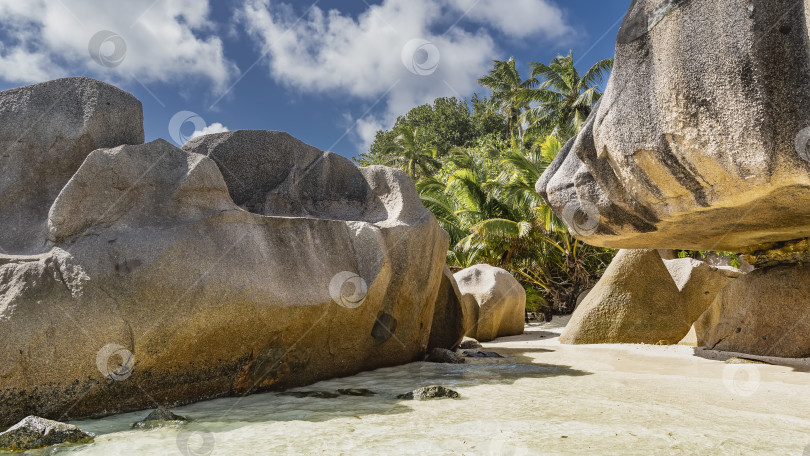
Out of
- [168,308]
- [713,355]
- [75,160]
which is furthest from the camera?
[713,355]

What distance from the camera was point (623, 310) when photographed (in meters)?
7.95

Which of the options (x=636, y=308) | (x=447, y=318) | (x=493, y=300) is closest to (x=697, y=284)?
(x=636, y=308)

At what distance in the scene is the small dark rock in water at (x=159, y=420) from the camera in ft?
9.56

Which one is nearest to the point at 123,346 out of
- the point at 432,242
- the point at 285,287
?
the point at 285,287

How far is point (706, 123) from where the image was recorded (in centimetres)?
377

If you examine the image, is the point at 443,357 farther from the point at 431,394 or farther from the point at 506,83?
the point at 506,83

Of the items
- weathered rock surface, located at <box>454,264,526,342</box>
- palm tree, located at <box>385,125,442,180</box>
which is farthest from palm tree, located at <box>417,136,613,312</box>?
palm tree, located at <box>385,125,442,180</box>

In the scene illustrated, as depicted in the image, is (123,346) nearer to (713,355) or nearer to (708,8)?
(708,8)

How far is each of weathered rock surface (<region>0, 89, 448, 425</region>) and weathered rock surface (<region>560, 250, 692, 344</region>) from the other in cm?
395

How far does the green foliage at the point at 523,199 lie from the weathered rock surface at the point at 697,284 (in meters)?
5.03

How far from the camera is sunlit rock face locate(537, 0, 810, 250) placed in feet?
11.4

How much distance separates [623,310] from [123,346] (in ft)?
21.8

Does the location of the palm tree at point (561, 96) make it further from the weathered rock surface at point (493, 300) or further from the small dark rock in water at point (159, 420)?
the small dark rock in water at point (159, 420)

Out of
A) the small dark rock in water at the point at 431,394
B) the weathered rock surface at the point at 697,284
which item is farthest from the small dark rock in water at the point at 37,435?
the weathered rock surface at the point at 697,284
